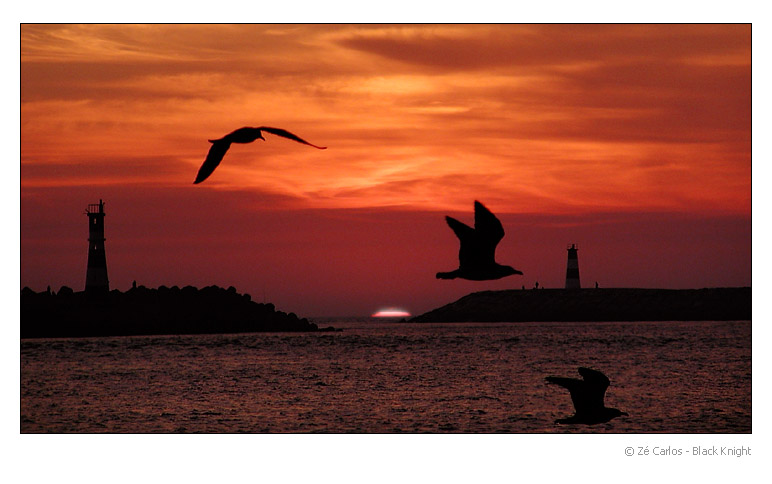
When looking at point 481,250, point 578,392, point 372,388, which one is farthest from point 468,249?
point 372,388

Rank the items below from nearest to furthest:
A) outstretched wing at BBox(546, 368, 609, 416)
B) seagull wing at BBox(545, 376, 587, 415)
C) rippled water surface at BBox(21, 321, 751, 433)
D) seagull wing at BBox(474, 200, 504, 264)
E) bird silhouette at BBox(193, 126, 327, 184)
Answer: bird silhouette at BBox(193, 126, 327, 184) → seagull wing at BBox(474, 200, 504, 264) → seagull wing at BBox(545, 376, 587, 415) → outstretched wing at BBox(546, 368, 609, 416) → rippled water surface at BBox(21, 321, 751, 433)

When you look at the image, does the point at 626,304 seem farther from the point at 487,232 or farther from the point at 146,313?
the point at 487,232

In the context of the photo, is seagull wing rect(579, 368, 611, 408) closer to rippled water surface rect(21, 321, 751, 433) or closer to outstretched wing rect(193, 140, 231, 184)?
outstretched wing rect(193, 140, 231, 184)

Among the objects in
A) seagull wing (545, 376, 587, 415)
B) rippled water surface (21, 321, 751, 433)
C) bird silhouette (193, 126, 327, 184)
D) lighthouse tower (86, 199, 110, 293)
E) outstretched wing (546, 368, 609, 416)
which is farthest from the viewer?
lighthouse tower (86, 199, 110, 293)

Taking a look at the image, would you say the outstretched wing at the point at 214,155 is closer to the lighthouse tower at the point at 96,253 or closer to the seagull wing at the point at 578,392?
the seagull wing at the point at 578,392

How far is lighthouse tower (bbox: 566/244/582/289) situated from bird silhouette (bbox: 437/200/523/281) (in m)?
93.4

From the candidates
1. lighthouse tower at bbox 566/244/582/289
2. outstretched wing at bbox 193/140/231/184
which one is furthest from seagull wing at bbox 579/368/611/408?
lighthouse tower at bbox 566/244/582/289

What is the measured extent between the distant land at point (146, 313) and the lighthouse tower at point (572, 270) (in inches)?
1164

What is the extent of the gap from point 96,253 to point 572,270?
186 ft

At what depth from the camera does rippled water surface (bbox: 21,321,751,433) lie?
92.9ft

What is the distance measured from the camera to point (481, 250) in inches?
511

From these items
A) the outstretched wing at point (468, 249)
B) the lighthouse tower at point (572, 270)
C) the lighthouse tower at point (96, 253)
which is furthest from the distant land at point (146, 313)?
the outstretched wing at point (468, 249)
